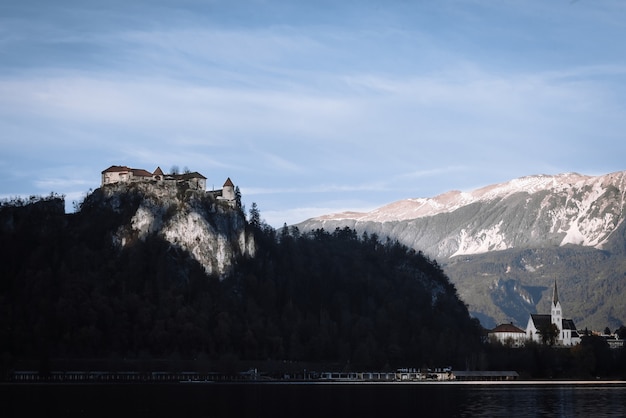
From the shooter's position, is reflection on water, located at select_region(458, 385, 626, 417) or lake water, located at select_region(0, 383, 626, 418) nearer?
lake water, located at select_region(0, 383, 626, 418)

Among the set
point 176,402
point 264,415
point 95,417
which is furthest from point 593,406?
point 95,417

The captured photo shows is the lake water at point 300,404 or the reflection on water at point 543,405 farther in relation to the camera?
the reflection on water at point 543,405

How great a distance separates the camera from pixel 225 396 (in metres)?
169

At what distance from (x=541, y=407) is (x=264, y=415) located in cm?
4069

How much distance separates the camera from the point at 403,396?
568 feet

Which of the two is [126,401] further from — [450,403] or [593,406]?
[593,406]

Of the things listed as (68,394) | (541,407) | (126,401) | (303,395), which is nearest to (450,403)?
(541,407)

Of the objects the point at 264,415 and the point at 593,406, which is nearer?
the point at 264,415

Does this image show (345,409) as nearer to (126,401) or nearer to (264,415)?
(264,415)

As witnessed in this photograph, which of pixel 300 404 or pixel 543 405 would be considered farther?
pixel 543 405

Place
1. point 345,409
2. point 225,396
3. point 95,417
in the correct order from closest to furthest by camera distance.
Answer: point 95,417 < point 345,409 < point 225,396

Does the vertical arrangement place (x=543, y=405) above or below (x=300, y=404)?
below

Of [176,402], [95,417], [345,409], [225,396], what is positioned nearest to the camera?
[95,417]

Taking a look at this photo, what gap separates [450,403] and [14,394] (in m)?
70.8
